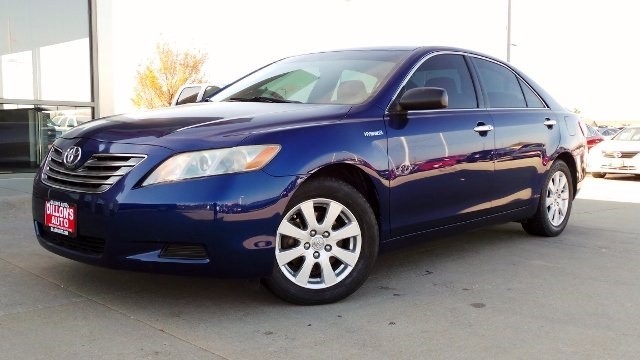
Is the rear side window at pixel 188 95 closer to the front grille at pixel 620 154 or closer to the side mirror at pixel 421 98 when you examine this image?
the side mirror at pixel 421 98

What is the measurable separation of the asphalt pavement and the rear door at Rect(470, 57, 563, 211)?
1.87ft

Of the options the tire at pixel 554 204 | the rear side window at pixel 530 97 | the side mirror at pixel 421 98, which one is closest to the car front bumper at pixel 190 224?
the side mirror at pixel 421 98

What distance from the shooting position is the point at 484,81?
5.18m

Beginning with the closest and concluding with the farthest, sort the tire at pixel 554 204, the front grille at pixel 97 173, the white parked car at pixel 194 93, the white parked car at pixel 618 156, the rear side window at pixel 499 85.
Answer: the front grille at pixel 97 173, the rear side window at pixel 499 85, the white parked car at pixel 194 93, the tire at pixel 554 204, the white parked car at pixel 618 156

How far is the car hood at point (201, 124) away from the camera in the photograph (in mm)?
3439

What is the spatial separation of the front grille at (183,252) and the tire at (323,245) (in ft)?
1.31

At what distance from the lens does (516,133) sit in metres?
5.20

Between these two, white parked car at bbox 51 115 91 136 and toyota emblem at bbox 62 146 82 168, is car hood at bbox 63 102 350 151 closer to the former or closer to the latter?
toyota emblem at bbox 62 146 82 168

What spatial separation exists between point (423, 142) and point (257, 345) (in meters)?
1.80

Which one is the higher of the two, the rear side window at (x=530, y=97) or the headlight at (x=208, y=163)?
the rear side window at (x=530, y=97)

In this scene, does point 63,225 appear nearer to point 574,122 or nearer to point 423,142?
point 423,142

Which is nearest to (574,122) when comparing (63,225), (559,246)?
(559,246)

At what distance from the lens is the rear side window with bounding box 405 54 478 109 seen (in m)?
4.61

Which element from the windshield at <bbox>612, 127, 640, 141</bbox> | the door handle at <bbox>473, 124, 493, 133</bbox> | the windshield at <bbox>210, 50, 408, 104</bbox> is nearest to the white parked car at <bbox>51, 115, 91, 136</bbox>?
the windshield at <bbox>210, 50, 408, 104</bbox>
